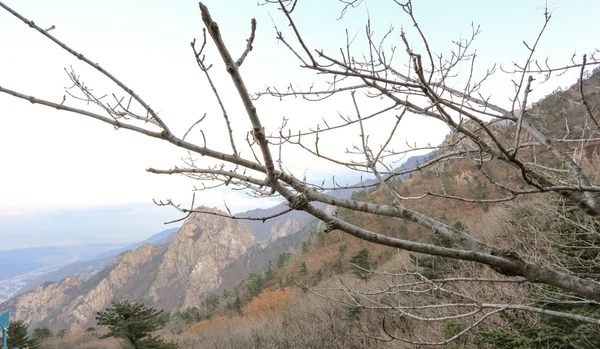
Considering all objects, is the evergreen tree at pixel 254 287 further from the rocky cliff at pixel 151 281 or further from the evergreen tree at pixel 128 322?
the rocky cliff at pixel 151 281

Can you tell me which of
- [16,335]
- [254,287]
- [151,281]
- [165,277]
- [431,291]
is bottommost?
[151,281]

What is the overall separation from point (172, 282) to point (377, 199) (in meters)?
95.4

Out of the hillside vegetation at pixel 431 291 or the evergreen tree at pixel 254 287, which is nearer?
the hillside vegetation at pixel 431 291

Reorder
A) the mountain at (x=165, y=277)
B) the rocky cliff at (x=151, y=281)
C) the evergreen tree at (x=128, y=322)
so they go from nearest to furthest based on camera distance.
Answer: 1. the evergreen tree at (x=128, y=322)
2. the mountain at (x=165, y=277)
3. the rocky cliff at (x=151, y=281)

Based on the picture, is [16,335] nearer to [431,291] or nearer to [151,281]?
[431,291]

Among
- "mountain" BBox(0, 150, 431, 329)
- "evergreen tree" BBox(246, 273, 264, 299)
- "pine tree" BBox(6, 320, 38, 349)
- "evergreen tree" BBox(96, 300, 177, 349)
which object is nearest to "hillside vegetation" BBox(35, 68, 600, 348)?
"evergreen tree" BBox(246, 273, 264, 299)

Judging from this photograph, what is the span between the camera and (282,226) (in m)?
162

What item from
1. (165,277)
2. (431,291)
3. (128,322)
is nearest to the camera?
(431,291)

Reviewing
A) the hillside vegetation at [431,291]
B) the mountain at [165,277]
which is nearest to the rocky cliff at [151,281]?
the mountain at [165,277]

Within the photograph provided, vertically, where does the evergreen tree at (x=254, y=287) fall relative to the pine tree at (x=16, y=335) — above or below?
below

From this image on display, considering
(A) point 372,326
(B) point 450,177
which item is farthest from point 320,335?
(B) point 450,177

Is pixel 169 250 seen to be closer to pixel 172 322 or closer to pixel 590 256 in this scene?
pixel 172 322

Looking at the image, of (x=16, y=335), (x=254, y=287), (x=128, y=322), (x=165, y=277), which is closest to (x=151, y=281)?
(x=165, y=277)

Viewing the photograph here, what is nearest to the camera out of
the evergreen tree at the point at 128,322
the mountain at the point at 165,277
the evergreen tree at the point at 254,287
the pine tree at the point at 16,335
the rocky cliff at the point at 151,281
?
the evergreen tree at the point at 128,322
